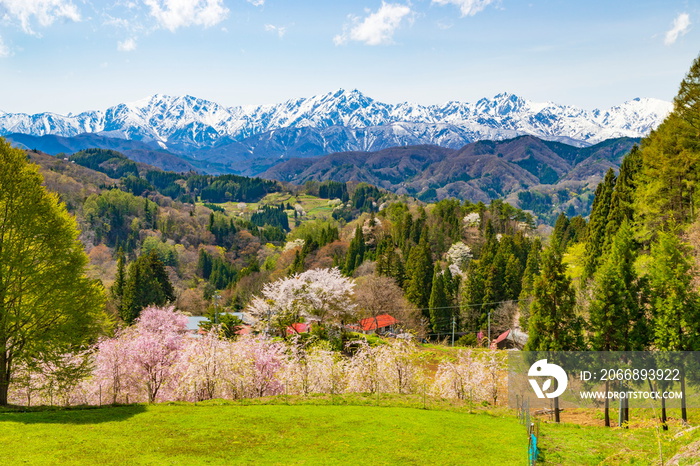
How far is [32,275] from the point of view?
60.9 feet

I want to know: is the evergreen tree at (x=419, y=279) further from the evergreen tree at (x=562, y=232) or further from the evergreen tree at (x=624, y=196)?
the evergreen tree at (x=624, y=196)

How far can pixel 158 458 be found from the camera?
13.8 metres

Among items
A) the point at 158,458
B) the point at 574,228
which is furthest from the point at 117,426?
the point at 574,228

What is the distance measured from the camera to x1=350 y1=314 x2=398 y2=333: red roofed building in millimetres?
57303

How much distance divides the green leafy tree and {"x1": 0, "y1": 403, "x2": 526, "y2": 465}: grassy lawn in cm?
268

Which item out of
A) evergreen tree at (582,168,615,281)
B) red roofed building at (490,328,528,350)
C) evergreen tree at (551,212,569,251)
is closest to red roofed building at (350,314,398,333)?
red roofed building at (490,328,528,350)

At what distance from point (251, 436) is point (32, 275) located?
10428mm

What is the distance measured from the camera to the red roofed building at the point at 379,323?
57.3 meters

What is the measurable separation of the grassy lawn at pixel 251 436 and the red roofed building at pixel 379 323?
1418 inches

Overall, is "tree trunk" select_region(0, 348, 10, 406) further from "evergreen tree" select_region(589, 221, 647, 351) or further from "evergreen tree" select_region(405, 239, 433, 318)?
"evergreen tree" select_region(405, 239, 433, 318)

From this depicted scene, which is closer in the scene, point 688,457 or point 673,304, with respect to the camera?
point 688,457

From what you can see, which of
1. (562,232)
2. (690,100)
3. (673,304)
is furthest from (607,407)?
(562,232)

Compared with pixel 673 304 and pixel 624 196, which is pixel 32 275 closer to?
pixel 673 304

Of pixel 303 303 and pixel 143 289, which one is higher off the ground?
pixel 143 289
